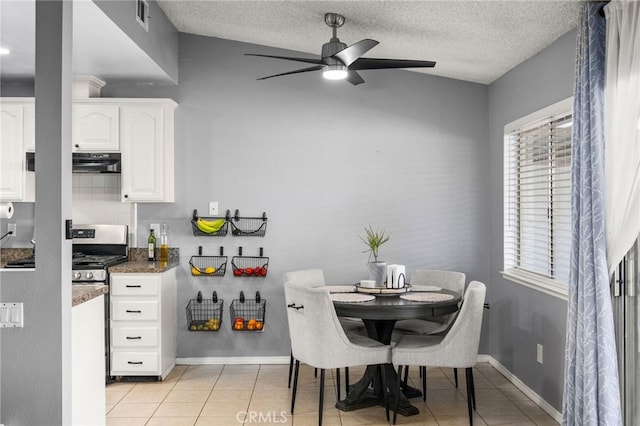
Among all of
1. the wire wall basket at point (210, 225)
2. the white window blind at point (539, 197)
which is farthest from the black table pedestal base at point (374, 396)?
the wire wall basket at point (210, 225)

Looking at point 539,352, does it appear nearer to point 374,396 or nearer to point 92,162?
point 374,396

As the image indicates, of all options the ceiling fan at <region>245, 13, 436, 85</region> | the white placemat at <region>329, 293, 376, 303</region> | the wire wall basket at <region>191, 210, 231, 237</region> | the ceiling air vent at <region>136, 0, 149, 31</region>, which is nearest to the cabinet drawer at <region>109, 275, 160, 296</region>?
the wire wall basket at <region>191, 210, 231, 237</region>

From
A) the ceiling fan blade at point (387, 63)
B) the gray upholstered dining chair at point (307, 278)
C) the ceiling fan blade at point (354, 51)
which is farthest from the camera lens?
the gray upholstered dining chair at point (307, 278)

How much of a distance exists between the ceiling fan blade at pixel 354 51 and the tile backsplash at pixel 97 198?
8.01 ft

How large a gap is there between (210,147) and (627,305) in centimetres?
345

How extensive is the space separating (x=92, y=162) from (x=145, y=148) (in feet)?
1.40

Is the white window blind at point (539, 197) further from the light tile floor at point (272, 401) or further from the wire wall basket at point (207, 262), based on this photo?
the wire wall basket at point (207, 262)

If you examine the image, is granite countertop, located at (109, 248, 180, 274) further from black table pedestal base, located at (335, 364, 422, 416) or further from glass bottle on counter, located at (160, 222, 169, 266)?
black table pedestal base, located at (335, 364, 422, 416)

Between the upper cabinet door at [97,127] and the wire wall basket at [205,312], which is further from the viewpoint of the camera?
the wire wall basket at [205,312]

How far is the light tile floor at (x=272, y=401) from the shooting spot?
3650 mm

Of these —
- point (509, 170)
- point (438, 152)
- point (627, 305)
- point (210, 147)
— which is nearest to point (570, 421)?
point (627, 305)

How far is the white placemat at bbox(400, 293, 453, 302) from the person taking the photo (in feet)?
11.9

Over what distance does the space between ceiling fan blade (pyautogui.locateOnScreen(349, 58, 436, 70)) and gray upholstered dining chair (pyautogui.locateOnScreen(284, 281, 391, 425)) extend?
4.86 ft

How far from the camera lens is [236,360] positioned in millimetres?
4988
